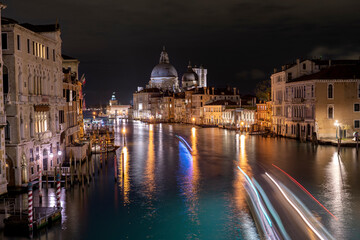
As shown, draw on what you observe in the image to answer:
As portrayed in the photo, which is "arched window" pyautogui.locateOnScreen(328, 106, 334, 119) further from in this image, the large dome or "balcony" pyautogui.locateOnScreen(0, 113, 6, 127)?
the large dome

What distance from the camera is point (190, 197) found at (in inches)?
710

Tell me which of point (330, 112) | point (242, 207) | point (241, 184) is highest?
point (330, 112)

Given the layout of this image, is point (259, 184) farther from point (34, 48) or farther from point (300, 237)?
point (34, 48)

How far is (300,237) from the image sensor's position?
12.3 metres

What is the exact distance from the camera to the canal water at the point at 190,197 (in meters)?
13.8

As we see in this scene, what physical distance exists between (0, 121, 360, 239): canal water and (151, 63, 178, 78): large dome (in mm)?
106420

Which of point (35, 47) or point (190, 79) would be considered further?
point (190, 79)

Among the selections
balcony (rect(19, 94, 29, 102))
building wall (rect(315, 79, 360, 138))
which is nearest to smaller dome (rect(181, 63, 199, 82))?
building wall (rect(315, 79, 360, 138))

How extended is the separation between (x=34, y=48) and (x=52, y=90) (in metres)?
3.18

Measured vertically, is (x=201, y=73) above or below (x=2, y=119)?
above

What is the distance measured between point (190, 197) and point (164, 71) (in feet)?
395

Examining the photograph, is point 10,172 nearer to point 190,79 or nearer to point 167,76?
point 190,79

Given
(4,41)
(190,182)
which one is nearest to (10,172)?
(4,41)

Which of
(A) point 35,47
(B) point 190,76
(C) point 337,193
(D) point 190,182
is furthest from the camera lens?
(B) point 190,76
